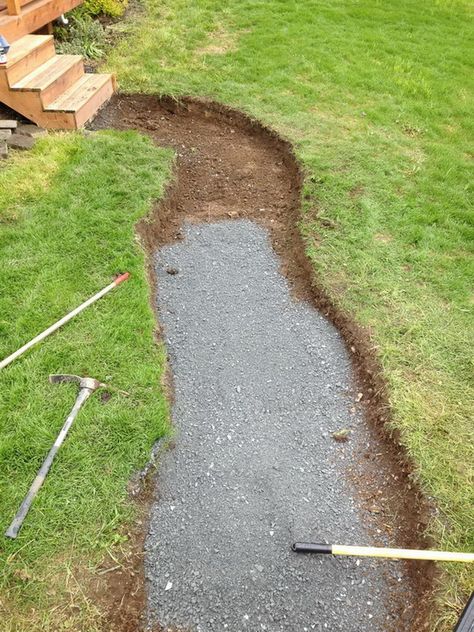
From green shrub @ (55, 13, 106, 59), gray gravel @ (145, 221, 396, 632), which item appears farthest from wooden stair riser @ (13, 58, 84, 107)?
gray gravel @ (145, 221, 396, 632)

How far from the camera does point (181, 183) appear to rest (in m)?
6.18

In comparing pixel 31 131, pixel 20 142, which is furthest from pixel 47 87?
pixel 20 142

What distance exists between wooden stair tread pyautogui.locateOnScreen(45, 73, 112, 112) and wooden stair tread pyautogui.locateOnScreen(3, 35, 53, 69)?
0.62m

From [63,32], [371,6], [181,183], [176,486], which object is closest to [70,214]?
[181,183]

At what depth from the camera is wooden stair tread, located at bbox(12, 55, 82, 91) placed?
6.18 meters

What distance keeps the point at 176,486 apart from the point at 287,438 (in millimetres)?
893

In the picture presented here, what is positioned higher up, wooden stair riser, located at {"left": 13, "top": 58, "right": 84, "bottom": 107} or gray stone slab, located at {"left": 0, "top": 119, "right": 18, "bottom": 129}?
wooden stair riser, located at {"left": 13, "top": 58, "right": 84, "bottom": 107}

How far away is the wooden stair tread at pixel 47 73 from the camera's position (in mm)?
6184

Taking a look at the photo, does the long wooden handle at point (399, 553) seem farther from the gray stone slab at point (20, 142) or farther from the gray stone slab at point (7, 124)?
the gray stone slab at point (7, 124)

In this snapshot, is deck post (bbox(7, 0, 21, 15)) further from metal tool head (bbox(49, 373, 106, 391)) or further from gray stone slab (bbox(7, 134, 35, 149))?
metal tool head (bbox(49, 373, 106, 391))

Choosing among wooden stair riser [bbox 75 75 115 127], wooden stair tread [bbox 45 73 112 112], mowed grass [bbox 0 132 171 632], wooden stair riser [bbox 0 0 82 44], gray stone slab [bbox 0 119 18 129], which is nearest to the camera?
mowed grass [bbox 0 132 171 632]

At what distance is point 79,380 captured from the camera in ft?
11.9

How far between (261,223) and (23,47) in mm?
4181

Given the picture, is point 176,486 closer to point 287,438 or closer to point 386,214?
point 287,438
